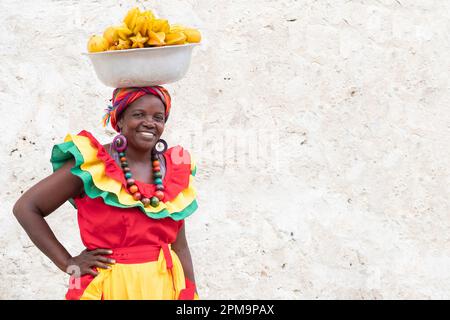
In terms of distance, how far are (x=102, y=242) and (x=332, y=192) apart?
2.24m

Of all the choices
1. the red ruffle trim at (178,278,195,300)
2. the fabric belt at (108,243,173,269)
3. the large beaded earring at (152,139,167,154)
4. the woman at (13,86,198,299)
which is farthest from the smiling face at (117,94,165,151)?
the red ruffle trim at (178,278,195,300)

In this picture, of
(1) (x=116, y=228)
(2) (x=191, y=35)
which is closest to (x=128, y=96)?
(2) (x=191, y=35)

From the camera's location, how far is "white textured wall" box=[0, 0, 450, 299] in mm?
5266

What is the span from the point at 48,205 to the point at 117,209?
11.1 inches

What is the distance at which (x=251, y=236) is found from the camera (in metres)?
5.42

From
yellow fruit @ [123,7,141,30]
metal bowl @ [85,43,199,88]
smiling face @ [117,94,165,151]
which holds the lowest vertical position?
smiling face @ [117,94,165,151]

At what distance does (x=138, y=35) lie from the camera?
351 centimetres

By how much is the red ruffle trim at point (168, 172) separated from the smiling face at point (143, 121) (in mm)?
128

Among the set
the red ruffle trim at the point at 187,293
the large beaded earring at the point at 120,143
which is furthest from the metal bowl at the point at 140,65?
the red ruffle trim at the point at 187,293

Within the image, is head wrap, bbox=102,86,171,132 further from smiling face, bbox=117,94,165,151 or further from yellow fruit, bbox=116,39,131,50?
yellow fruit, bbox=116,39,131,50

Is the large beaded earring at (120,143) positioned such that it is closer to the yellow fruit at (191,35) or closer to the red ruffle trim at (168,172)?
the red ruffle trim at (168,172)

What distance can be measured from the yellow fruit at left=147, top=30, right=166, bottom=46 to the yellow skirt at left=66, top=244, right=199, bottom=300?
0.83 m

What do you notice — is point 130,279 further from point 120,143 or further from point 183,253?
point 120,143

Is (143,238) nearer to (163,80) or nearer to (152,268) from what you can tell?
(152,268)
